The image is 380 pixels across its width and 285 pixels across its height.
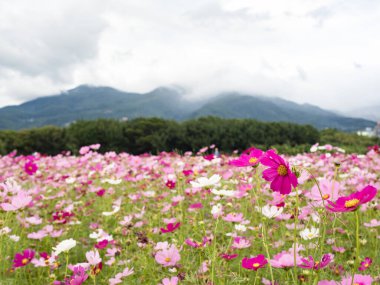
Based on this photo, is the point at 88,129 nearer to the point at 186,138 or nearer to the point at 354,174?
the point at 186,138

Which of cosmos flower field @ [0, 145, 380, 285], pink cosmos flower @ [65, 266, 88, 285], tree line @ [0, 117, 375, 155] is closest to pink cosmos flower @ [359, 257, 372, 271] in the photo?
cosmos flower field @ [0, 145, 380, 285]

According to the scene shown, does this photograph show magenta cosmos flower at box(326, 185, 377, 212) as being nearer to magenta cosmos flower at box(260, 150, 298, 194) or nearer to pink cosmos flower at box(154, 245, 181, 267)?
magenta cosmos flower at box(260, 150, 298, 194)

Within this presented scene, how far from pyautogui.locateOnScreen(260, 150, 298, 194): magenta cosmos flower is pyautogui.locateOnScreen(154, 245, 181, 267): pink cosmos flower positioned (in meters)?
0.66

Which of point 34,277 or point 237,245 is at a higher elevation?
point 237,245

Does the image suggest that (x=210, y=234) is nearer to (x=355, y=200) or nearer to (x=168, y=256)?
(x=168, y=256)

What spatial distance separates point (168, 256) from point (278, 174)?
0.73 m

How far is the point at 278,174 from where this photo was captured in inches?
42.0

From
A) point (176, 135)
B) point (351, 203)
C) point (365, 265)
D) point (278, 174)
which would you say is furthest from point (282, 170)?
point (176, 135)

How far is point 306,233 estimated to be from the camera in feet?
5.85

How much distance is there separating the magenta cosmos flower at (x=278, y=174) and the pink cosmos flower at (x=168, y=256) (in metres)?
0.66

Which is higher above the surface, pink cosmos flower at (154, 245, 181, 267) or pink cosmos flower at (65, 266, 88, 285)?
pink cosmos flower at (65, 266, 88, 285)

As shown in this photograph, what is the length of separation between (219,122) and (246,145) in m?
1.63

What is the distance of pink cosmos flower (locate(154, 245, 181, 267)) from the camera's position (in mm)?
1527

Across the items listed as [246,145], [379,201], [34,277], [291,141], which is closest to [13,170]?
[34,277]
